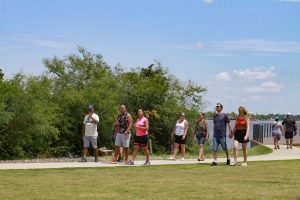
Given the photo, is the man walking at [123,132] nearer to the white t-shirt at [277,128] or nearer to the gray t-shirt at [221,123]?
the gray t-shirt at [221,123]

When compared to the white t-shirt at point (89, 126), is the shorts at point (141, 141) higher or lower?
lower

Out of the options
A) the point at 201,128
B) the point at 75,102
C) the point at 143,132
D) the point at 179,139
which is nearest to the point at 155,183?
the point at 143,132

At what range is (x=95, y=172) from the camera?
15.4 meters

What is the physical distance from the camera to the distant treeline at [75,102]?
2353 cm

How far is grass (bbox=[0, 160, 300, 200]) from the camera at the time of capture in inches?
444

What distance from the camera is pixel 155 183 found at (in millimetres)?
13078

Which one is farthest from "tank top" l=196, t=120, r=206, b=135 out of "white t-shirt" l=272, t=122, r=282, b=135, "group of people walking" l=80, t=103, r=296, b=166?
"white t-shirt" l=272, t=122, r=282, b=135

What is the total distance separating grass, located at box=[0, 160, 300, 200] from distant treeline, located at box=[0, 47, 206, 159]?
7.98 meters

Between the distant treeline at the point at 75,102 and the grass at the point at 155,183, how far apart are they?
798 centimetres

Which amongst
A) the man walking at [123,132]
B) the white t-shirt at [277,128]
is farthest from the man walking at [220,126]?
the white t-shirt at [277,128]

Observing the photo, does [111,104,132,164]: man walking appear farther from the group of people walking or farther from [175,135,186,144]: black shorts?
[175,135,186,144]: black shorts

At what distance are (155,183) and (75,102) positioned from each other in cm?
1525

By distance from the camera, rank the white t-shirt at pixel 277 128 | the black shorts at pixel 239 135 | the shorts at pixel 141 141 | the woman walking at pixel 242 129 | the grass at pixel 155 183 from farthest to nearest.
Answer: the white t-shirt at pixel 277 128 → the shorts at pixel 141 141 → the black shorts at pixel 239 135 → the woman walking at pixel 242 129 → the grass at pixel 155 183

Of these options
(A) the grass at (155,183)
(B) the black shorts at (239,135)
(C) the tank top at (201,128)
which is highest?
(C) the tank top at (201,128)
